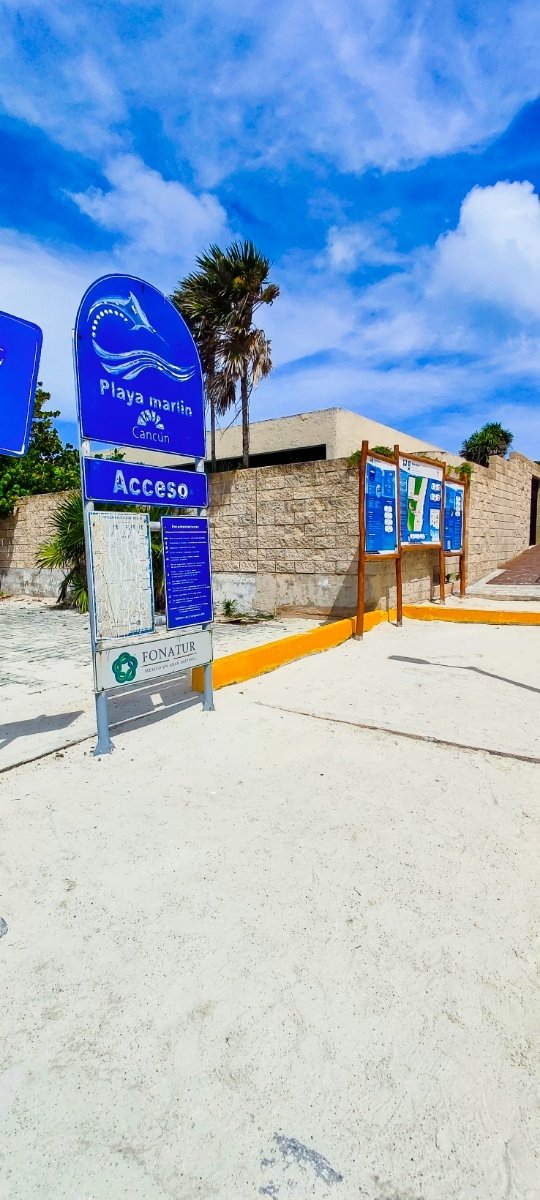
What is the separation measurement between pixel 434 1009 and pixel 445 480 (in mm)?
9477

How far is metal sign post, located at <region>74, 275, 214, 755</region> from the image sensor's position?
12.5ft

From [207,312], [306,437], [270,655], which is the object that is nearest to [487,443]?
[306,437]

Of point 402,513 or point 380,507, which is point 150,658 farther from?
point 402,513

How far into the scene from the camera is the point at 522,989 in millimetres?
1910

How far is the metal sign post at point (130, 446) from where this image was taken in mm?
3809

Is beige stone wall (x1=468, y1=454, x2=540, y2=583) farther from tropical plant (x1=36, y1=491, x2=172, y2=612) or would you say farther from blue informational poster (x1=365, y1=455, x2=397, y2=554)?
tropical plant (x1=36, y1=491, x2=172, y2=612)

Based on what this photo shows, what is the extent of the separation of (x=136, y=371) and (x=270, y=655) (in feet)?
10.7

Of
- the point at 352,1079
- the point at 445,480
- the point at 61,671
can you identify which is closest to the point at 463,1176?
the point at 352,1079

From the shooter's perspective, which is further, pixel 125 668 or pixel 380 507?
pixel 380 507

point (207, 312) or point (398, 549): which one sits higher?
point (207, 312)

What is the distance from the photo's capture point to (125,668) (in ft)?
13.3

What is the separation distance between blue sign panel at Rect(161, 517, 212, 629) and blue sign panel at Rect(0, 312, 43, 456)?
46.5 inches

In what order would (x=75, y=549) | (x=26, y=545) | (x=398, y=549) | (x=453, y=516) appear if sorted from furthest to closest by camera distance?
(x=26, y=545)
(x=75, y=549)
(x=453, y=516)
(x=398, y=549)

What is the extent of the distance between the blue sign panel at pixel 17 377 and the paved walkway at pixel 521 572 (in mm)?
11186
